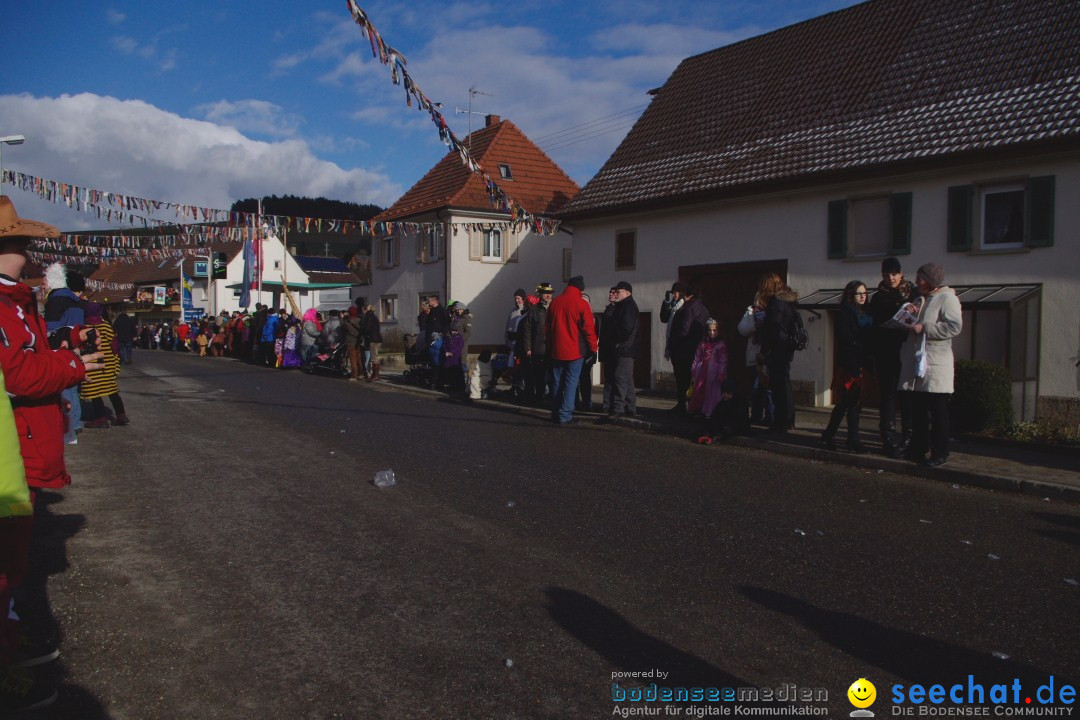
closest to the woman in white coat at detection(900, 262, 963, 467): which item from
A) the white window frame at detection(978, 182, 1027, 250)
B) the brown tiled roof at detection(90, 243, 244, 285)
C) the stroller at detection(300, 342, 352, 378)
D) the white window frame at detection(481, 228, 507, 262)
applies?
the white window frame at detection(978, 182, 1027, 250)

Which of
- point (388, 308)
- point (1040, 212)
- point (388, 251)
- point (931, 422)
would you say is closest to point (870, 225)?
point (1040, 212)

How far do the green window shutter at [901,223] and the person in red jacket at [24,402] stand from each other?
13.6 m

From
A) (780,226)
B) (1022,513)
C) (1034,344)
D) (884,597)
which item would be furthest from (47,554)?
(780,226)

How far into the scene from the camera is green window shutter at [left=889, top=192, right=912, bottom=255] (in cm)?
1440

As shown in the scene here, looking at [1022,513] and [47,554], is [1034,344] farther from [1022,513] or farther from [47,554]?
[47,554]

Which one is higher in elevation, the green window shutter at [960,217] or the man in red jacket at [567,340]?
the green window shutter at [960,217]

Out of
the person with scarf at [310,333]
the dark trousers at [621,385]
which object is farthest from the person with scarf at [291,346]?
the dark trousers at [621,385]

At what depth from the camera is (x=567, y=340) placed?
1159 cm

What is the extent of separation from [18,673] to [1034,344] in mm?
13368

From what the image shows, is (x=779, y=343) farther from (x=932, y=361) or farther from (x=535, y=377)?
(x=535, y=377)

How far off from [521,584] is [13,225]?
2.91m

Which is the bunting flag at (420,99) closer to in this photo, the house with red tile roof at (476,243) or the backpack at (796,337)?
the backpack at (796,337)

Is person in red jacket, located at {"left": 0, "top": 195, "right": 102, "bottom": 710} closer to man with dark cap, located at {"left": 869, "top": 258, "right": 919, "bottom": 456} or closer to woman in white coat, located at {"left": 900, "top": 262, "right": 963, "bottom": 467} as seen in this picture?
woman in white coat, located at {"left": 900, "top": 262, "right": 963, "bottom": 467}

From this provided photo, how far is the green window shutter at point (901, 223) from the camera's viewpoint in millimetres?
14398
